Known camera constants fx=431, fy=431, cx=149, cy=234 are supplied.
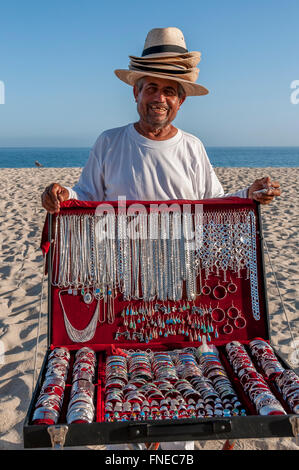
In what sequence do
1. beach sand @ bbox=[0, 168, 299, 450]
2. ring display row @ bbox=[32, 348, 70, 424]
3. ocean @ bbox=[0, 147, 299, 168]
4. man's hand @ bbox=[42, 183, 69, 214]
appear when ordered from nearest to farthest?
ring display row @ bbox=[32, 348, 70, 424] → man's hand @ bbox=[42, 183, 69, 214] → beach sand @ bbox=[0, 168, 299, 450] → ocean @ bbox=[0, 147, 299, 168]

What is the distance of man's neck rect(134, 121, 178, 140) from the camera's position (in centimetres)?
237

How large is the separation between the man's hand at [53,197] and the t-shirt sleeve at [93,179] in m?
0.28

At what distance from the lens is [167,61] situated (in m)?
2.16

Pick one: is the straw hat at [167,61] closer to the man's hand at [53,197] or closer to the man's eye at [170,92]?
the man's eye at [170,92]

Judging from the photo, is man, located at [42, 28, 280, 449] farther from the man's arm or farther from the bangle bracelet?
the bangle bracelet

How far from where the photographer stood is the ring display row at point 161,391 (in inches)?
67.7

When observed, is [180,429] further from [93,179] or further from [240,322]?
[93,179]

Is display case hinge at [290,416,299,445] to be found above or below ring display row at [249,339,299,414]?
below

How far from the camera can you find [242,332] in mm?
2361

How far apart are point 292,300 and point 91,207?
2914 mm

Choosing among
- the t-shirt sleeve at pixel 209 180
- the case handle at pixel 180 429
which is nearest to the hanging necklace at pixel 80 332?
the case handle at pixel 180 429

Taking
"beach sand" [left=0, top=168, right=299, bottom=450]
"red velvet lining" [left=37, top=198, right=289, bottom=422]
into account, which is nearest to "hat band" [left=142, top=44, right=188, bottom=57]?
"red velvet lining" [left=37, top=198, right=289, bottom=422]

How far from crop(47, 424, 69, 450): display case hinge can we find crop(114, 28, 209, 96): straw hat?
162 cm
